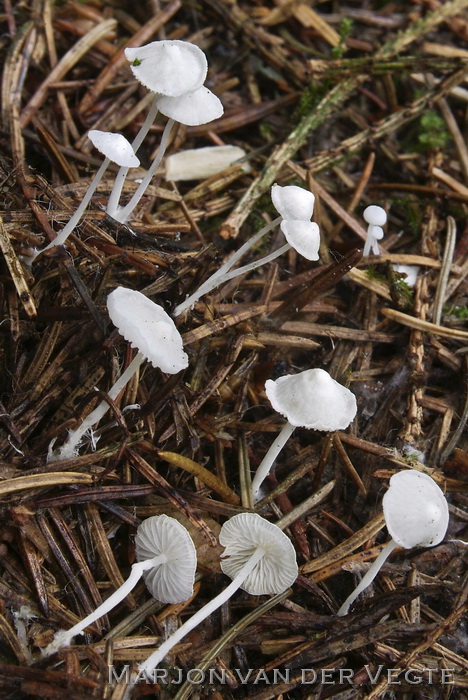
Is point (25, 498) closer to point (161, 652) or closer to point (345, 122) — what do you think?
point (161, 652)

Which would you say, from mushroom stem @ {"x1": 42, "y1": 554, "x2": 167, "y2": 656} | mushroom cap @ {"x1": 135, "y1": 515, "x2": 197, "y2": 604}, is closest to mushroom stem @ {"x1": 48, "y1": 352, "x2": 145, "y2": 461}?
mushroom cap @ {"x1": 135, "y1": 515, "x2": 197, "y2": 604}

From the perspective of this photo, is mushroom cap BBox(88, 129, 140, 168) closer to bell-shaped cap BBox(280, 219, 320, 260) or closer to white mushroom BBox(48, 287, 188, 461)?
white mushroom BBox(48, 287, 188, 461)

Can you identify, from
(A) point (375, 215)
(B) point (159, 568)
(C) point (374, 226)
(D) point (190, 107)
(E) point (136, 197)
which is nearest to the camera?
(B) point (159, 568)

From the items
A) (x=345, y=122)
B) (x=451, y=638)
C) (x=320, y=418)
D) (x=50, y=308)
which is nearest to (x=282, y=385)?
(x=320, y=418)

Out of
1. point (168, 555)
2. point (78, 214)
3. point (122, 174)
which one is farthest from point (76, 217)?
point (168, 555)

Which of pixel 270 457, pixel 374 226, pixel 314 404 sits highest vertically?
pixel 374 226

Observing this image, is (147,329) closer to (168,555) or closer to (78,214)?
(78,214)

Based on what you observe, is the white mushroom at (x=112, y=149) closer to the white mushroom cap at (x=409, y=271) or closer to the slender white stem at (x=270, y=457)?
the slender white stem at (x=270, y=457)

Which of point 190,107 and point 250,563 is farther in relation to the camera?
point 190,107

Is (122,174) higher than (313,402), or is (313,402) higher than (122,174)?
(122,174)
